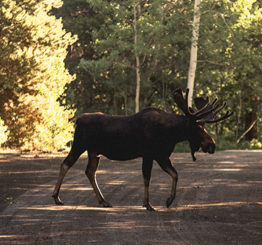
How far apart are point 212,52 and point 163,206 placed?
20526mm

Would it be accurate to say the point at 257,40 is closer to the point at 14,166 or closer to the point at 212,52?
the point at 212,52

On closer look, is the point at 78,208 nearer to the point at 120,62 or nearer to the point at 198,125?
the point at 198,125

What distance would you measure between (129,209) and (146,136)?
139 centimetres

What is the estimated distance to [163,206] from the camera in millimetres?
10008

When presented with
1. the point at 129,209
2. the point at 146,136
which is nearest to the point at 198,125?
the point at 146,136

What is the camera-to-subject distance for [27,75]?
21.5 metres

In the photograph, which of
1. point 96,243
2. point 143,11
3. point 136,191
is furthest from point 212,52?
point 96,243

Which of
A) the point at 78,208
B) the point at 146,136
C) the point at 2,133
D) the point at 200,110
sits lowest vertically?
the point at 2,133

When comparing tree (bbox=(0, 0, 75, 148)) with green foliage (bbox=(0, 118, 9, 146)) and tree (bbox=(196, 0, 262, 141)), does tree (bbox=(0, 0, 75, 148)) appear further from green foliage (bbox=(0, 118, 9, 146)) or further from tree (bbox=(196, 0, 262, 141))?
tree (bbox=(196, 0, 262, 141))

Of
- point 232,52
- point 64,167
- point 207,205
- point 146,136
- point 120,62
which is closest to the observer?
point 146,136

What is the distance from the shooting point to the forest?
856 inches

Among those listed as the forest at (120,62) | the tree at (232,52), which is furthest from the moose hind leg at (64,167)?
the tree at (232,52)

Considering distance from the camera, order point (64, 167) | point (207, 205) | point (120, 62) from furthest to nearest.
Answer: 1. point (120, 62)
2. point (207, 205)
3. point (64, 167)

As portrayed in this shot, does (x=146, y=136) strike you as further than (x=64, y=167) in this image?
No
